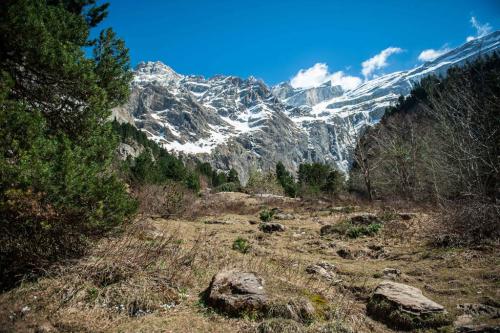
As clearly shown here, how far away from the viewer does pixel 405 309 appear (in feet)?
15.5

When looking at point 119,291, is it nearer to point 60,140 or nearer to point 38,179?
point 38,179

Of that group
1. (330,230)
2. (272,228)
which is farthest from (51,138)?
(330,230)

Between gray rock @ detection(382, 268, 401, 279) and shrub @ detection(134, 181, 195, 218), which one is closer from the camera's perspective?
gray rock @ detection(382, 268, 401, 279)

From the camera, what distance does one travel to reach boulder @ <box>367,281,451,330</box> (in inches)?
176

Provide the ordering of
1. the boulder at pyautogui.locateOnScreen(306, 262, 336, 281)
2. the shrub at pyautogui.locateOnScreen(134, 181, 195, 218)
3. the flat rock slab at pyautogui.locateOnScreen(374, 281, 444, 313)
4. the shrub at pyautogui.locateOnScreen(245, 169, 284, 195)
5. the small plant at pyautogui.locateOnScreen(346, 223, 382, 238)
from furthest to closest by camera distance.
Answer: the shrub at pyautogui.locateOnScreen(245, 169, 284, 195) → the shrub at pyautogui.locateOnScreen(134, 181, 195, 218) → the small plant at pyautogui.locateOnScreen(346, 223, 382, 238) → the boulder at pyautogui.locateOnScreen(306, 262, 336, 281) → the flat rock slab at pyautogui.locateOnScreen(374, 281, 444, 313)

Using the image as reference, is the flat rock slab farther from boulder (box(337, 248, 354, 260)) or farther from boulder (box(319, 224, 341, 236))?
boulder (box(319, 224, 341, 236))

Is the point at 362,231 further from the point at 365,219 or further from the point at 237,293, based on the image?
the point at 237,293

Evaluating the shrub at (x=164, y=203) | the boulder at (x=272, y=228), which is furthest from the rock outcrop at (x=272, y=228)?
the shrub at (x=164, y=203)

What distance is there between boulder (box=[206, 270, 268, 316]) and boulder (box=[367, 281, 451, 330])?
1.94 m

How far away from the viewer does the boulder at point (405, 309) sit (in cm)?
448

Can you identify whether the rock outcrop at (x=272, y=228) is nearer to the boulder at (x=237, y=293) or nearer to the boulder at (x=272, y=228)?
the boulder at (x=272, y=228)

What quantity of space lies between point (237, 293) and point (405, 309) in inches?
103

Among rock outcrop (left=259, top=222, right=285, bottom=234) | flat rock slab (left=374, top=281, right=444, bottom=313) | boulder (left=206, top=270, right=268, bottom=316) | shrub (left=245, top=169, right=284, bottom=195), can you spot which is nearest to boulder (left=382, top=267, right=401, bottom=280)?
flat rock slab (left=374, top=281, right=444, bottom=313)

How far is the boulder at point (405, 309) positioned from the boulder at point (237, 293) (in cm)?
194
